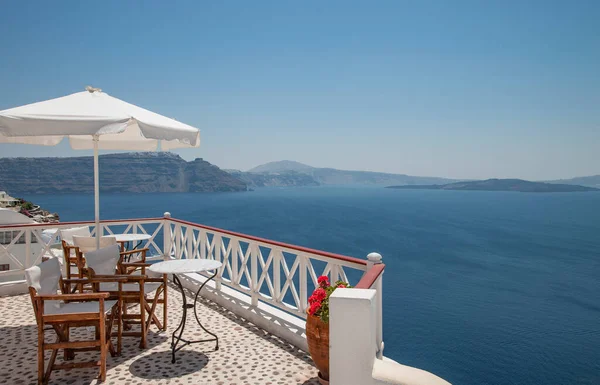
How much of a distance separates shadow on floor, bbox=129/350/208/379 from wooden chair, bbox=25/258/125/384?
329mm

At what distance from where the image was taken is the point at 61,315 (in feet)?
9.62

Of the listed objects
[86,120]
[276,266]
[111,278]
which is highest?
[86,120]

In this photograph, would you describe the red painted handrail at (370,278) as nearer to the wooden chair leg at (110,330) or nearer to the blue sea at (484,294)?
the wooden chair leg at (110,330)

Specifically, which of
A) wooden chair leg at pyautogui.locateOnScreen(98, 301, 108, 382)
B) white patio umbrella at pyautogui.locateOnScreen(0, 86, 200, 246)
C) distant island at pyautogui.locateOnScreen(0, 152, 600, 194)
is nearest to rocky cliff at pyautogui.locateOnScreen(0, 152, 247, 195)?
distant island at pyautogui.locateOnScreen(0, 152, 600, 194)

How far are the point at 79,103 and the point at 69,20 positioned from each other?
789 inches

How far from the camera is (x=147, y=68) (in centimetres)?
2680

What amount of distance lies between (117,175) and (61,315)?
530 feet

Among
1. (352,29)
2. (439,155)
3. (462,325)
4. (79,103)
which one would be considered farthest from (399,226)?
(79,103)

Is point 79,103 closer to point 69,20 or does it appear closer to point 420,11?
point 69,20

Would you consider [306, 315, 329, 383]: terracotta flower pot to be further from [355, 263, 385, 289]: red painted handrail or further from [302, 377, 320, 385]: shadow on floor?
[355, 263, 385, 289]: red painted handrail

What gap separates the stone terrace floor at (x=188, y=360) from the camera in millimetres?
3146

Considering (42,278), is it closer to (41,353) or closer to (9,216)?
(41,353)

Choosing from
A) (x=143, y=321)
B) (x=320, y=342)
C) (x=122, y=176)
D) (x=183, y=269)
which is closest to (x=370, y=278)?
(x=320, y=342)

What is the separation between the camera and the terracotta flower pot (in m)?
2.86
